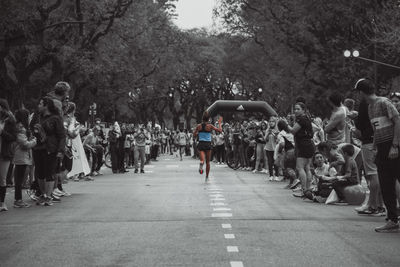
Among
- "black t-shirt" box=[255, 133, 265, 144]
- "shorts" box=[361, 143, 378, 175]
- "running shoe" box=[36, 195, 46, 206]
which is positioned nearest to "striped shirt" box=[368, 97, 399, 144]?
"shorts" box=[361, 143, 378, 175]

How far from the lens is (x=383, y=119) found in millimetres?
11047

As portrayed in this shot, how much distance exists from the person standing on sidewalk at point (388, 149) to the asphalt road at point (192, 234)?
0.44 meters

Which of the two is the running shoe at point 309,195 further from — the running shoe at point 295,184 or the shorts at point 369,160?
the shorts at point 369,160

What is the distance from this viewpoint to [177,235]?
10242 mm

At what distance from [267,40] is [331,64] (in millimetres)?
9446

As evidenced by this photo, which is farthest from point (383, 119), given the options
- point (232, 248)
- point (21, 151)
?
point (21, 151)

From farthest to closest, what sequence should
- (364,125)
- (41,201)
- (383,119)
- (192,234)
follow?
(41,201), (364,125), (383,119), (192,234)

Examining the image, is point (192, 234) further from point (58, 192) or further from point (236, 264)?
point (58, 192)

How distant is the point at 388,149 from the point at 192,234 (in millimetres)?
2723

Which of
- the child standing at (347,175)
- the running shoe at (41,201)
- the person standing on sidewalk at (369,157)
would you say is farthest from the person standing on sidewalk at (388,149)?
the running shoe at (41,201)

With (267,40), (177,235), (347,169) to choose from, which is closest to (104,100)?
(267,40)

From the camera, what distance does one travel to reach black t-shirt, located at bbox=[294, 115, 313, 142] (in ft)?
53.8

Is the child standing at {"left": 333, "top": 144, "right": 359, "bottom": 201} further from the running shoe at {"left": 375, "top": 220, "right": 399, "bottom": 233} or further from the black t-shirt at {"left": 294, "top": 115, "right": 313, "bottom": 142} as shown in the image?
the running shoe at {"left": 375, "top": 220, "right": 399, "bottom": 233}

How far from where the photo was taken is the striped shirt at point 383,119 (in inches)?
430
